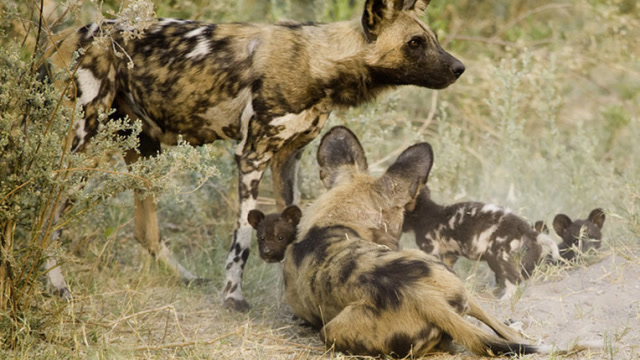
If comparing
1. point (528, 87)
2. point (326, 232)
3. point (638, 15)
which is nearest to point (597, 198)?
point (528, 87)

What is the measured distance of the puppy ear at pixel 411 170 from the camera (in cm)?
432

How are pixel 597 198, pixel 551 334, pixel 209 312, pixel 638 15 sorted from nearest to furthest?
pixel 551 334
pixel 209 312
pixel 597 198
pixel 638 15

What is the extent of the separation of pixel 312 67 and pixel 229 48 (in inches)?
20.9

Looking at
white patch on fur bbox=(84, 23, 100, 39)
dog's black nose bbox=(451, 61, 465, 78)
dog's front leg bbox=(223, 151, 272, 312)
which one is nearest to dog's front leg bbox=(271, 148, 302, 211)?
dog's front leg bbox=(223, 151, 272, 312)

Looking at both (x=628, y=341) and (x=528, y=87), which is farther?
(x=528, y=87)

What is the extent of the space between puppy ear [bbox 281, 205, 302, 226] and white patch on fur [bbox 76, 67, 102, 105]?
50.3 inches

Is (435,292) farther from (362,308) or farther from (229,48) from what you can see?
(229,48)

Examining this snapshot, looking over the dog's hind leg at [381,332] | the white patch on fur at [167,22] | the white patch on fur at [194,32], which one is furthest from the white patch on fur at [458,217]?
the white patch on fur at [167,22]

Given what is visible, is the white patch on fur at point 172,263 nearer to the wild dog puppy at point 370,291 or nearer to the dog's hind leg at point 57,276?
the dog's hind leg at point 57,276

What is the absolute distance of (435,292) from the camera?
3262mm

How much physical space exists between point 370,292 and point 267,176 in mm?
3112

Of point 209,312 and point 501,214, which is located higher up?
point 501,214

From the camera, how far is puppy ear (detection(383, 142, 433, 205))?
4.32 meters

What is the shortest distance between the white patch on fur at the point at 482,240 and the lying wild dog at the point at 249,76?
900mm
